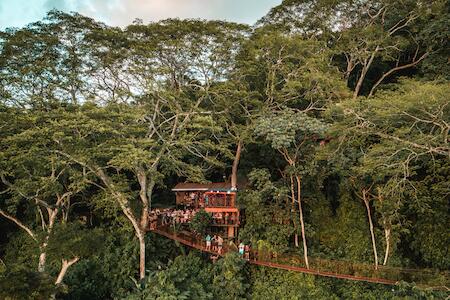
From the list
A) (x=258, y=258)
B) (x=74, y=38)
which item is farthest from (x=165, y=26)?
(x=258, y=258)

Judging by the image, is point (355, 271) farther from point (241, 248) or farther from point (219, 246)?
point (219, 246)

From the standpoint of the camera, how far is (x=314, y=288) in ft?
42.1

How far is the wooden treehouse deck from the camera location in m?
11.7

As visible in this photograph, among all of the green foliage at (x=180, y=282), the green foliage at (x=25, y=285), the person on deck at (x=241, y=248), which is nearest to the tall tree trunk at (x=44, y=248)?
the green foliage at (x=25, y=285)

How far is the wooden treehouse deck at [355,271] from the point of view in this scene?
11656 mm

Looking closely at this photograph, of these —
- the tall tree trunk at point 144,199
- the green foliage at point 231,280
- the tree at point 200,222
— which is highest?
the tall tree trunk at point 144,199

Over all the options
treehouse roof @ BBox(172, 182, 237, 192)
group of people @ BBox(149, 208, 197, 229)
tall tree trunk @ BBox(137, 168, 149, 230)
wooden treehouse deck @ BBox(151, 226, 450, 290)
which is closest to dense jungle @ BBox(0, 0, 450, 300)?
tall tree trunk @ BBox(137, 168, 149, 230)

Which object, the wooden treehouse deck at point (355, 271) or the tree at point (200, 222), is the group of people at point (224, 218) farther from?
the wooden treehouse deck at point (355, 271)

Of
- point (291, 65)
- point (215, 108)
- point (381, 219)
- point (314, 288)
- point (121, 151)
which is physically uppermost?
point (291, 65)

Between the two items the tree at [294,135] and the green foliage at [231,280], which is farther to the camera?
the tree at [294,135]

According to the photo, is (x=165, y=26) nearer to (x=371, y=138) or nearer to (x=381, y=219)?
(x=371, y=138)

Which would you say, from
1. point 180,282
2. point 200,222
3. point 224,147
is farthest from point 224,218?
point 180,282

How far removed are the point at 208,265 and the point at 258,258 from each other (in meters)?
2.22

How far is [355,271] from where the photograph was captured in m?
12.2
